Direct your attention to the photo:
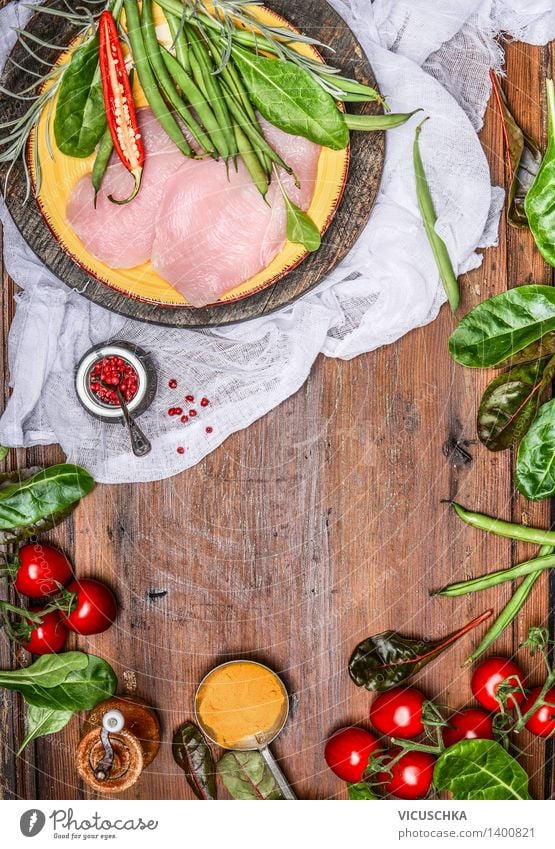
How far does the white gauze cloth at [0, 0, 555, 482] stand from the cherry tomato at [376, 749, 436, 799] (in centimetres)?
30

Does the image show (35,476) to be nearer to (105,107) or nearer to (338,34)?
(105,107)

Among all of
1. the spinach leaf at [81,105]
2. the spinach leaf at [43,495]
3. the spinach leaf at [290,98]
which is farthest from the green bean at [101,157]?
the spinach leaf at [43,495]

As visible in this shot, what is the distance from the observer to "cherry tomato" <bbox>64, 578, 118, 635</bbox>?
541 mm

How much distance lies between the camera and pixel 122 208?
0.52 meters

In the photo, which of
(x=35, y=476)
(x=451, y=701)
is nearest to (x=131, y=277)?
(x=35, y=476)

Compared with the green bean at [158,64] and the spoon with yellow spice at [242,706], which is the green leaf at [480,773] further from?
the green bean at [158,64]

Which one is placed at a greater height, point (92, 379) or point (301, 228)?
point (301, 228)

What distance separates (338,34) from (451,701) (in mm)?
548

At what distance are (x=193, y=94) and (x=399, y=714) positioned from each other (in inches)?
20.0

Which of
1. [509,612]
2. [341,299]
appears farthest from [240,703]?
[341,299]

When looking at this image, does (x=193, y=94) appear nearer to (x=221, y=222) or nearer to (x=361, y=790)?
(x=221, y=222)

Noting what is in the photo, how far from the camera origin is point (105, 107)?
50cm

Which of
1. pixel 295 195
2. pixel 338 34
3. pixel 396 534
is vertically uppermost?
pixel 338 34

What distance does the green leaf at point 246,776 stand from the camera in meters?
0.55
